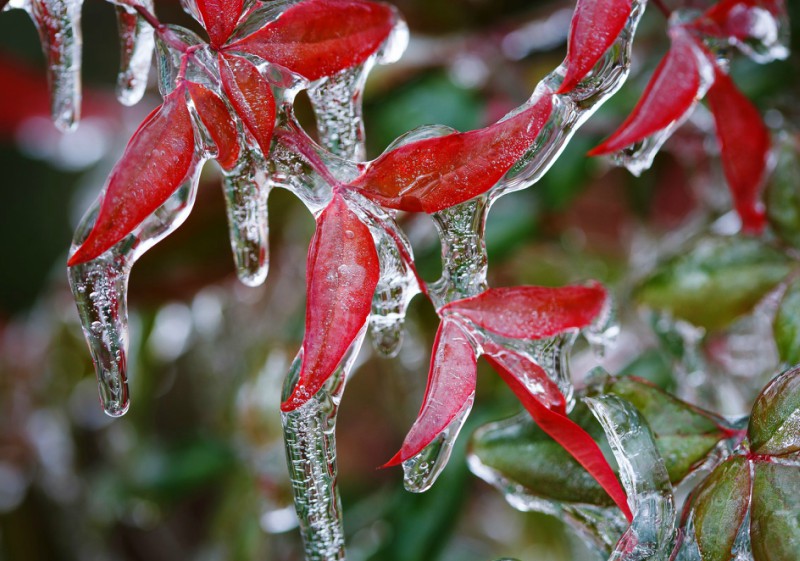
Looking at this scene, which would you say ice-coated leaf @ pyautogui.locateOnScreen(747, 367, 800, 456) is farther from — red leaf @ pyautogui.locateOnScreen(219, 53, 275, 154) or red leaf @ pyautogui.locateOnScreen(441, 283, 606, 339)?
red leaf @ pyautogui.locateOnScreen(219, 53, 275, 154)

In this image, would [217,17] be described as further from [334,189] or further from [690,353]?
[690,353]

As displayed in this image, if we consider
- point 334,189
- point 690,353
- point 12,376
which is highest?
point 334,189

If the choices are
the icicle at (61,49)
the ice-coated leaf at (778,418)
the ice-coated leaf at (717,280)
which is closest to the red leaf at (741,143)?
the ice-coated leaf at (717,280)

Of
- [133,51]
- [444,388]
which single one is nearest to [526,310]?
[444,388]

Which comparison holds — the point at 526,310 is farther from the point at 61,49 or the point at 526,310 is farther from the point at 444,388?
the point at 61,49

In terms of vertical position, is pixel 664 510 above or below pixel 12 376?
above

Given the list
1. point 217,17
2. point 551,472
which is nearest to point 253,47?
point 217,17

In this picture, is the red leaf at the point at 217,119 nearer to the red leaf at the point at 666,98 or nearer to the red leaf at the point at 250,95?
the red leaf at the point at 250,95

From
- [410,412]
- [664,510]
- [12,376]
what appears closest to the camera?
[664,510]
